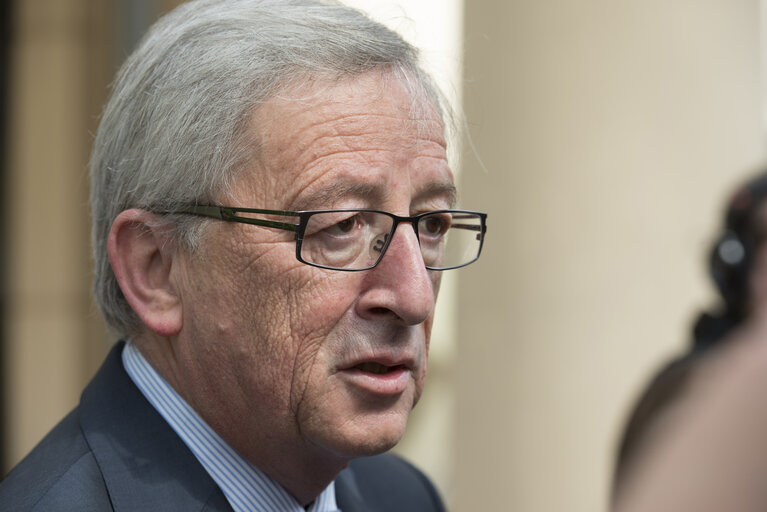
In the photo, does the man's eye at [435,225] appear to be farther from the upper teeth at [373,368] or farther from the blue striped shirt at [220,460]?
the blue striped shirt at [220,460]

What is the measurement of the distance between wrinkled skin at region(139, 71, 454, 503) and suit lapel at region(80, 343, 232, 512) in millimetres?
134

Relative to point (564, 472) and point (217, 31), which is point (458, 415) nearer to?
point (564, 472)

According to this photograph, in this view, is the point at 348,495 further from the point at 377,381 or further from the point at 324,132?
the point at 324,132

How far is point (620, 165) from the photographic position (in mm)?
5062

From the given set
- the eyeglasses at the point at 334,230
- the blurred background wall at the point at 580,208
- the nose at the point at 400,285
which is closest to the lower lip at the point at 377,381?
the nose at the point at 400,285

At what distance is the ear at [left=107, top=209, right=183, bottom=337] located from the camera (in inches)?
86.5

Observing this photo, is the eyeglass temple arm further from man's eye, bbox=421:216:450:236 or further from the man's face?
man's eye, bbox=421:216:450:236

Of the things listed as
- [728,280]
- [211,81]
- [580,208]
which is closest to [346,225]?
[211,81]

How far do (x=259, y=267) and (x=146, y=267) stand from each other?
1.04ft

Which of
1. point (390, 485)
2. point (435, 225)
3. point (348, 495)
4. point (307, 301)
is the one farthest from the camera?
point (390, 485)

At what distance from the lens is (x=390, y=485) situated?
285cm

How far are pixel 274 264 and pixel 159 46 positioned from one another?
2.09 feet

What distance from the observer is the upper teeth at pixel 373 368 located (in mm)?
2164

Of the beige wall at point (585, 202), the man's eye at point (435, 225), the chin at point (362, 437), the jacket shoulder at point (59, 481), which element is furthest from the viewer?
the beige wall at point (585, 202)
